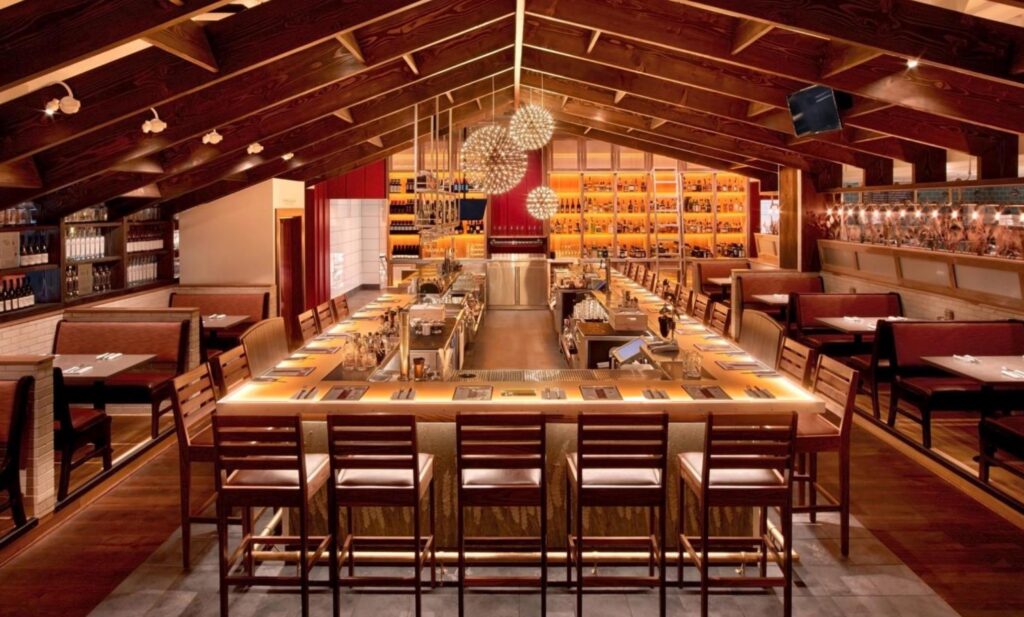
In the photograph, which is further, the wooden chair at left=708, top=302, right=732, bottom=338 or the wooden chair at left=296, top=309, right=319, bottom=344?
the wooden chair at left=708, top=302, right=732, bottom=338

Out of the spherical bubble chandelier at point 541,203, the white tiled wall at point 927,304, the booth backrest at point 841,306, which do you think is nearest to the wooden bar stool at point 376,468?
the white tiled wall at point 927,304


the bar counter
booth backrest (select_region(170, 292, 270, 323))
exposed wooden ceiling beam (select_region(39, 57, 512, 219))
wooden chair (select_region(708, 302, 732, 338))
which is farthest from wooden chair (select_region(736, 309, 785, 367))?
booth backrest (select_region(170, 292, 270, 323))

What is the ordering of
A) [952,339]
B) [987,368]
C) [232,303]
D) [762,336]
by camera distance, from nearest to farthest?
1. [987,368]
2. [762,336]
3. [952,339]
4. [232,303]

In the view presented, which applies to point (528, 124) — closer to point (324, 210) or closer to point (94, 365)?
point (94, 365)

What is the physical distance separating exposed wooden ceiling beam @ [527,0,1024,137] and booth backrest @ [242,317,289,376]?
3.42m

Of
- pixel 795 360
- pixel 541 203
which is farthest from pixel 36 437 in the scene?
pixel 541 203

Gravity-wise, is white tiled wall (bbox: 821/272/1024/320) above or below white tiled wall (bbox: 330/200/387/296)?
below

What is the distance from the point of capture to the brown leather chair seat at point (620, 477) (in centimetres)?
376

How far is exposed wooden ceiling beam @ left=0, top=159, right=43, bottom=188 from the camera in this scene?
6105mm

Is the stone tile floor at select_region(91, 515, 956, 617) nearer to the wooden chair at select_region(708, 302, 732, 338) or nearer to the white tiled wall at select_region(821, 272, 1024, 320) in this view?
the wooden chair at select_region(708, 302, 732, 338)

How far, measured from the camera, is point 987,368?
5.82 meters

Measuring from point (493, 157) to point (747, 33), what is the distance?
2696mm

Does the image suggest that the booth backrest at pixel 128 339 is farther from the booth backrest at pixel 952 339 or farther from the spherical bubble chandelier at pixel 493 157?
the booth backrest at pixel 952 339

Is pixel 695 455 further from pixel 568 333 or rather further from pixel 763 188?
pixel 763 188
